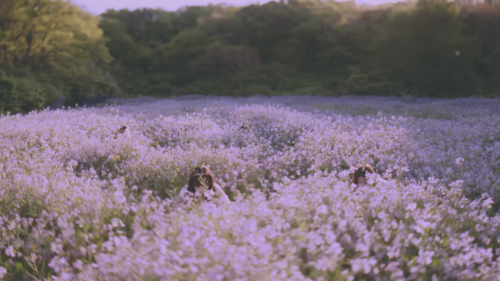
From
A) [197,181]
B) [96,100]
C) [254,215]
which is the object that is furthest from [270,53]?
[254,215]

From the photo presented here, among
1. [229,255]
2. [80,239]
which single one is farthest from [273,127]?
[229,255]

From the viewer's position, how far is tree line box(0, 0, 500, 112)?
18828 millimetres

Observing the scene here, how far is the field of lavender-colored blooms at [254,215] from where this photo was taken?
8.56ft

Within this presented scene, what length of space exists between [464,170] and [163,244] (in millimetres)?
4244

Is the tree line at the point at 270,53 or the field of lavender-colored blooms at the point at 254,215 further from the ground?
the tree line at the point at 270,53

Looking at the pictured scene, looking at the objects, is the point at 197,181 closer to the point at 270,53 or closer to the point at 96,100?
the point at 96,100

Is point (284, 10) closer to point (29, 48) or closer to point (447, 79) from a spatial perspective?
point (447, 79)

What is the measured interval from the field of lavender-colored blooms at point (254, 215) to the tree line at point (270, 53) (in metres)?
13.1

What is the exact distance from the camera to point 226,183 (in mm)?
4719

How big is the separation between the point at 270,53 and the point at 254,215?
28.0m

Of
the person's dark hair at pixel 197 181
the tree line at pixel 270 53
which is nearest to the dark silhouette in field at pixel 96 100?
the tree line at pixel 270 53

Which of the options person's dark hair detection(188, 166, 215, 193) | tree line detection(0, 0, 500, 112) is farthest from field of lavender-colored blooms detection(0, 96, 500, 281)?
tree line detection(0, 0, 500, 112)

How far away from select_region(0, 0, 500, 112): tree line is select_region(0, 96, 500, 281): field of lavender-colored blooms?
1310cm

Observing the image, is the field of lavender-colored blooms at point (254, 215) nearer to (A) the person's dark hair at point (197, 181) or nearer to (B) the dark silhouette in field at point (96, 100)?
(A) the person's dark hair at point (197, 181)
